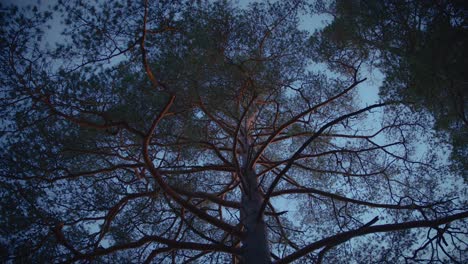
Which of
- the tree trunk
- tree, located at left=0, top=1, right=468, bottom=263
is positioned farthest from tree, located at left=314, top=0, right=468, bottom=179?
the tree trunk

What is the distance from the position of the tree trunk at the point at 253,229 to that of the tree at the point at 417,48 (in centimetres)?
194

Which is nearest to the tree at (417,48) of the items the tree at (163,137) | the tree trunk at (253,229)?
the tree at (163,137)

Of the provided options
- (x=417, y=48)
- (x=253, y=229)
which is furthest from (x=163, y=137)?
(x=417, y=48)

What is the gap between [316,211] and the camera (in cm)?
597

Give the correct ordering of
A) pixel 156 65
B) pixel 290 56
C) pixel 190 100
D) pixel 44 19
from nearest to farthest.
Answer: pixel 44 19 < pixel 156 65 < pixel 190 100 < pixel 290 56

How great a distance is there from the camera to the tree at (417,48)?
3266 mm

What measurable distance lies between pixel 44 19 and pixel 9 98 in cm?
100

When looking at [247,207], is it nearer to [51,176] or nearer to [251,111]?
[251,111]

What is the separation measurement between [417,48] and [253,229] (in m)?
2.57

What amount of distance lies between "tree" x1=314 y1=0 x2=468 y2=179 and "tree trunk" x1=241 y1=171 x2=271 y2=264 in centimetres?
194

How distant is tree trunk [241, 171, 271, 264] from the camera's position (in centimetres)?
355

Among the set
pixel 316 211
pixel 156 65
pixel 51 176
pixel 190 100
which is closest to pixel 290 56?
pixel 190 100

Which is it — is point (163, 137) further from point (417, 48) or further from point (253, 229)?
point (417, 48)

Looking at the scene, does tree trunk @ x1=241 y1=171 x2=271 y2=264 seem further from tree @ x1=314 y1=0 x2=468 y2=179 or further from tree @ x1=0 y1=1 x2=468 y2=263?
tree @ x1=314 y1=0 x2=468 y2=179
